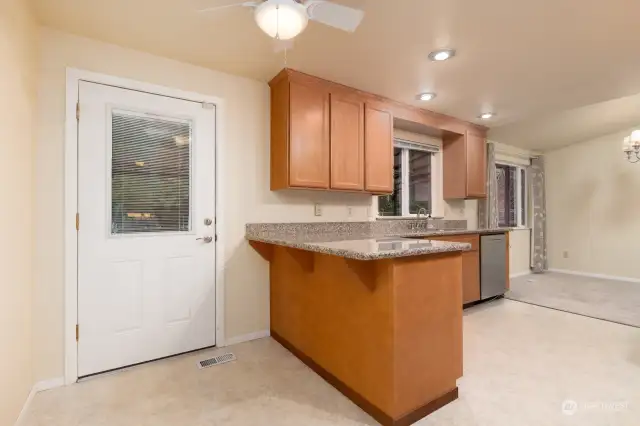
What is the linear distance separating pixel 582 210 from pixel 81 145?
7443 mm

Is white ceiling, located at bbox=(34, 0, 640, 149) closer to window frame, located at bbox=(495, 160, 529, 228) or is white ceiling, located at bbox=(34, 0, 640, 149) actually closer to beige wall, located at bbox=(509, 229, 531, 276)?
window frame, located at bbox=(495, 160, 529, 228)

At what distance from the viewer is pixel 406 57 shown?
243 cm

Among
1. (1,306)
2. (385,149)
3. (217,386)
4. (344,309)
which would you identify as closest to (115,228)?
(1,306)

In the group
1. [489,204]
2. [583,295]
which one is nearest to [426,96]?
[489,204]

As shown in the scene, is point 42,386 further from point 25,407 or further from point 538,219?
point 538,219

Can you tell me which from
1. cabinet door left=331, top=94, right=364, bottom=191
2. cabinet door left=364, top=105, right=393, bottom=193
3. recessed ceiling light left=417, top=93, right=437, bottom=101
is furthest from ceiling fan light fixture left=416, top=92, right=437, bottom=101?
cabinet door left=331, top=94, right=364, bottom=191

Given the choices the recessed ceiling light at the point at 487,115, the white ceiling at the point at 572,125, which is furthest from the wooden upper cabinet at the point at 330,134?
the white ceiling at the point at 572,125

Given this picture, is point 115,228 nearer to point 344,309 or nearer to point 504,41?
point 344,309

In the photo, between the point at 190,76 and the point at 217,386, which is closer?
the point at 217,386

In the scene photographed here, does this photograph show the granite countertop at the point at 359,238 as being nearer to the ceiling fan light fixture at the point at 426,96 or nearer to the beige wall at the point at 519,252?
the ceiling fan light fixture at the point at 426,96

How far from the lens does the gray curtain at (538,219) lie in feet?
19.4

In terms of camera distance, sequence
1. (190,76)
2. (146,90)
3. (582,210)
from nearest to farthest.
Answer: (146,90)
(190,76)
(582,210)

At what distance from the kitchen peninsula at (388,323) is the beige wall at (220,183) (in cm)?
76

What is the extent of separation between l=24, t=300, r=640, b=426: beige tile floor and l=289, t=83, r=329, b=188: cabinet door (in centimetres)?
152
